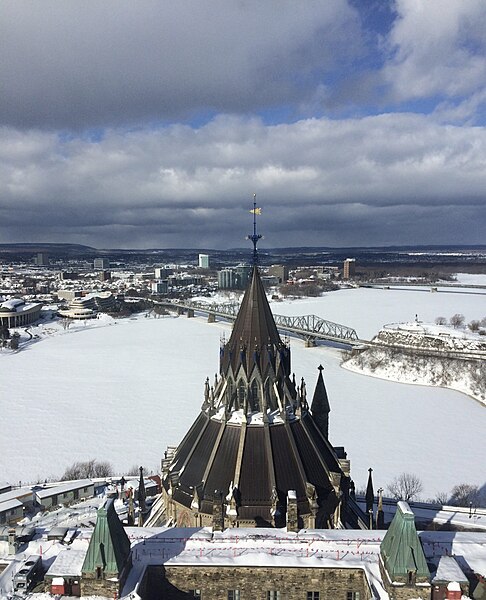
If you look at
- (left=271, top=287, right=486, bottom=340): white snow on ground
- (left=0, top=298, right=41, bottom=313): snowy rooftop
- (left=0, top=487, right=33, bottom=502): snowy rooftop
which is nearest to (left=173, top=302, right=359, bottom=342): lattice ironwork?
(left=271, top=287, right=486, bottom=340): white snow on ground

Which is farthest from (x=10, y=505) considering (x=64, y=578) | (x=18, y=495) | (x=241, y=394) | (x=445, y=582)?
(x=445, y=582)

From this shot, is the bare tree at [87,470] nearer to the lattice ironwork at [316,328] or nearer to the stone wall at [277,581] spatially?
the stone wall at [277,581]

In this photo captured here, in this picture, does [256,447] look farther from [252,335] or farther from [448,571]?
[448,571]

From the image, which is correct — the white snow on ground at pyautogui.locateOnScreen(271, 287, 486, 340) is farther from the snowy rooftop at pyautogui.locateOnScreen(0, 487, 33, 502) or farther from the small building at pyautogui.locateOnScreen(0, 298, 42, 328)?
the snowy rooftop at pyautogui.locateOnScreen(0, 487, 33, 502)

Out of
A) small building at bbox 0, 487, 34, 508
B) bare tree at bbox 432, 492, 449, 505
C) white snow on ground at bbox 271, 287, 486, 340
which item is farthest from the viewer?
white snow on ground at bbox 271, 287, 486, 340

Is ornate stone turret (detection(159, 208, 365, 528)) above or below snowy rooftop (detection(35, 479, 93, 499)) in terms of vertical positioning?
above

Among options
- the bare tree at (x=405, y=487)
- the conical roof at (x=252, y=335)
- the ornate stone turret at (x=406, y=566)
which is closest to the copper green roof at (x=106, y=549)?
the conical roof at (x=252, y=335)

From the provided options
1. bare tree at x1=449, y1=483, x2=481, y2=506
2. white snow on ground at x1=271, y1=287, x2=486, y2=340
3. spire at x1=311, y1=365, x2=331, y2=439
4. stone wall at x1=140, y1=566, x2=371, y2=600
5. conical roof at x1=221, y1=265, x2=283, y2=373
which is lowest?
bare tree at x1=449, y1=483, x2=481, y2=506
